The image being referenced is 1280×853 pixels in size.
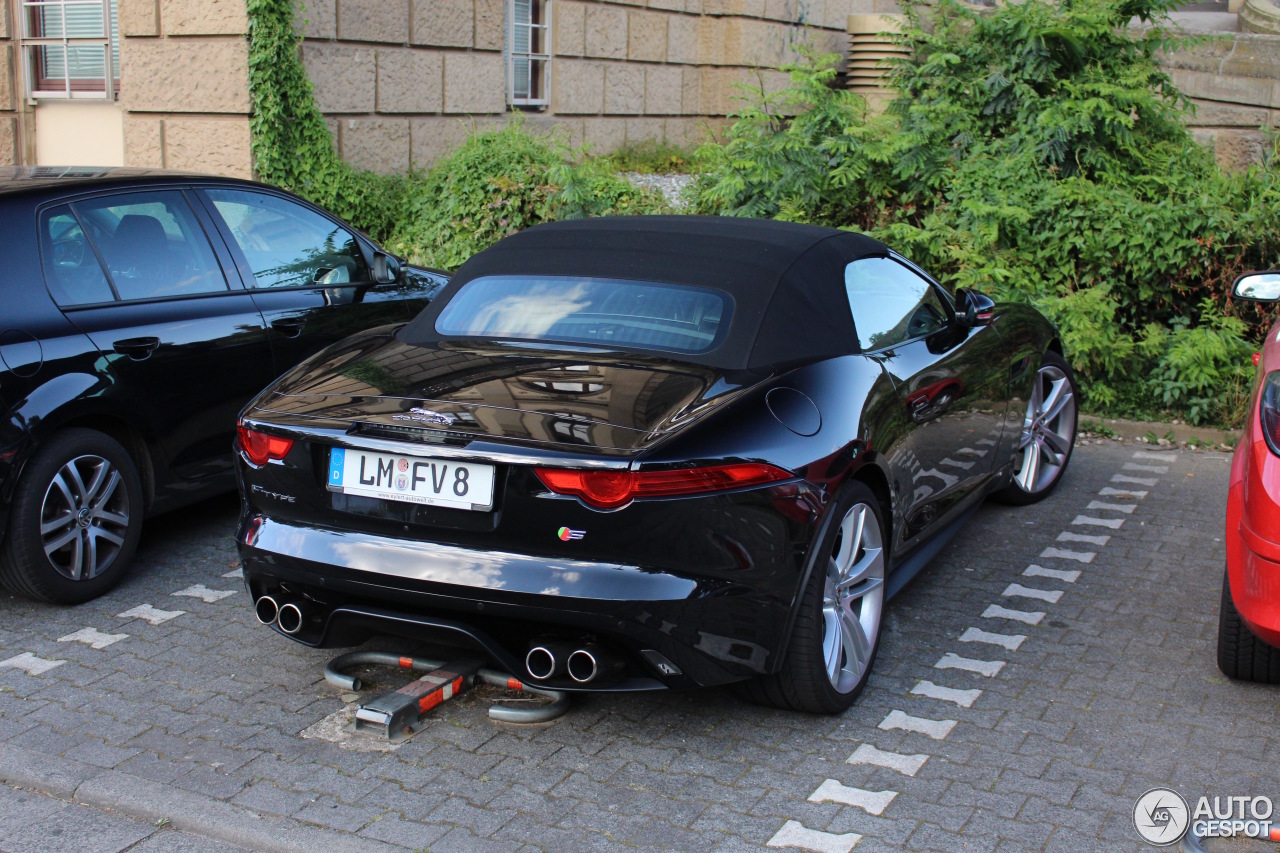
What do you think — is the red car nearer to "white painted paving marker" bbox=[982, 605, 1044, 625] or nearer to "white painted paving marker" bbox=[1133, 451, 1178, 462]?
"white painted paving marker" bbox=[982, 605, 1044, 625]

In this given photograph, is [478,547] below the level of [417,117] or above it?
below

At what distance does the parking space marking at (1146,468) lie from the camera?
7.32 meters

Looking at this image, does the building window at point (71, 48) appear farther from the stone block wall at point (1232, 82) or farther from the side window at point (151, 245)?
the stone block wall at point (1232, 82)

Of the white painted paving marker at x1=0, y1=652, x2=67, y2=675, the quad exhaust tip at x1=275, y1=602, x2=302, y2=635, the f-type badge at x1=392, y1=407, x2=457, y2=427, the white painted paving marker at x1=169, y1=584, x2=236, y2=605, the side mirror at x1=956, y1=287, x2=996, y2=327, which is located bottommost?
the white painted paving marker at x1=0, y1=652, x2=67, y2=675

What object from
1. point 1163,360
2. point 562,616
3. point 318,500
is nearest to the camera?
point 562,616

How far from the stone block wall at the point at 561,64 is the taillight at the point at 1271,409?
8.16m

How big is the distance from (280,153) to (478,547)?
26.7ft

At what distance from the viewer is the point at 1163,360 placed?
27.5 ft

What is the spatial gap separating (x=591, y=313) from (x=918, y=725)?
1.72m

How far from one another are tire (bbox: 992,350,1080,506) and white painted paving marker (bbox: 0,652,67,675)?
4.30 metres

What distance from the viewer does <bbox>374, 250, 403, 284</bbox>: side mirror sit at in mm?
6344

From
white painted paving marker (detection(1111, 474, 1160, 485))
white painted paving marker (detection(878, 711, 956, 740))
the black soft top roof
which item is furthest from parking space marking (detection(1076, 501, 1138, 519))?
white painted paving marker (detection(878, 711, 956, 740))

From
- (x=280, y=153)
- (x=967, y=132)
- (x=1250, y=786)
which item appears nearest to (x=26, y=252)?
(x=1250, y=786)

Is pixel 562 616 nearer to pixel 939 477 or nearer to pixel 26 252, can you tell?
pixel 939 477
